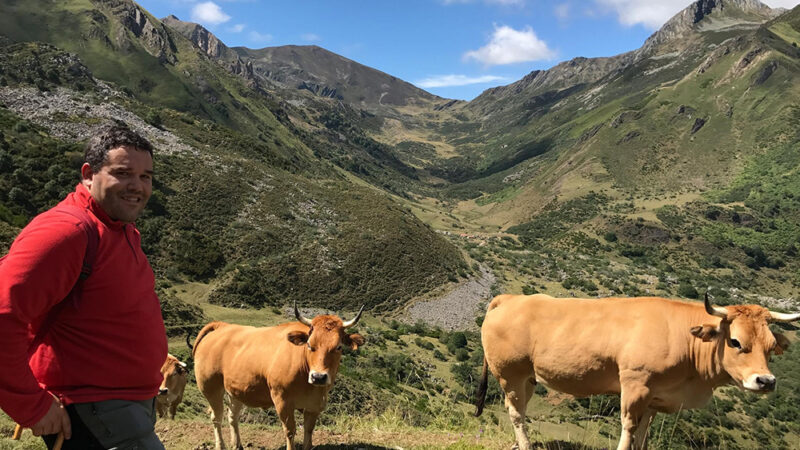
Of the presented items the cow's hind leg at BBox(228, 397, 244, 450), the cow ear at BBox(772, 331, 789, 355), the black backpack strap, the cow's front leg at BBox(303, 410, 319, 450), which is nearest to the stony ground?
the cow's hind leg at BBox(228, 397, 244, 450)

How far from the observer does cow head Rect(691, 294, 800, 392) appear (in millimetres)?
5605

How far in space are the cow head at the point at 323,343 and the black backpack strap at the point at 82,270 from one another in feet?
13.4

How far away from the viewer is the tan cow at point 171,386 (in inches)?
396

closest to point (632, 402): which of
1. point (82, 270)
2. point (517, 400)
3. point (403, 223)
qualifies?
point (517, 400)

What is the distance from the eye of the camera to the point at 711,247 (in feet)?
298

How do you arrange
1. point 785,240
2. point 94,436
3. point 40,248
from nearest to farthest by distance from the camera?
point 40,248 → point 94,436 → point 785,240

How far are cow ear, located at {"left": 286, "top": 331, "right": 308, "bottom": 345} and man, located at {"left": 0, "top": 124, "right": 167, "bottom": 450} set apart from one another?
3457 millimetres

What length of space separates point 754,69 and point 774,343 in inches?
7318

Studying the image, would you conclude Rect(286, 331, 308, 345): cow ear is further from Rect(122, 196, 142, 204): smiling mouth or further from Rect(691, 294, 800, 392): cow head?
Rect(691, 294, 800, 392): cow head

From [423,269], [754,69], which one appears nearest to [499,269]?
[423,269]

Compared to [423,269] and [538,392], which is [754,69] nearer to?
[423,269]

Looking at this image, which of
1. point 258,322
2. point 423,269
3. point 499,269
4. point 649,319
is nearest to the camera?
point 649,319

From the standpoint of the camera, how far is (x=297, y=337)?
7.05 metres

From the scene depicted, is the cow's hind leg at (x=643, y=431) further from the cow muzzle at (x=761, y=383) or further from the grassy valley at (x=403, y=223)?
the cow muzzle at (x=761, y=383)
